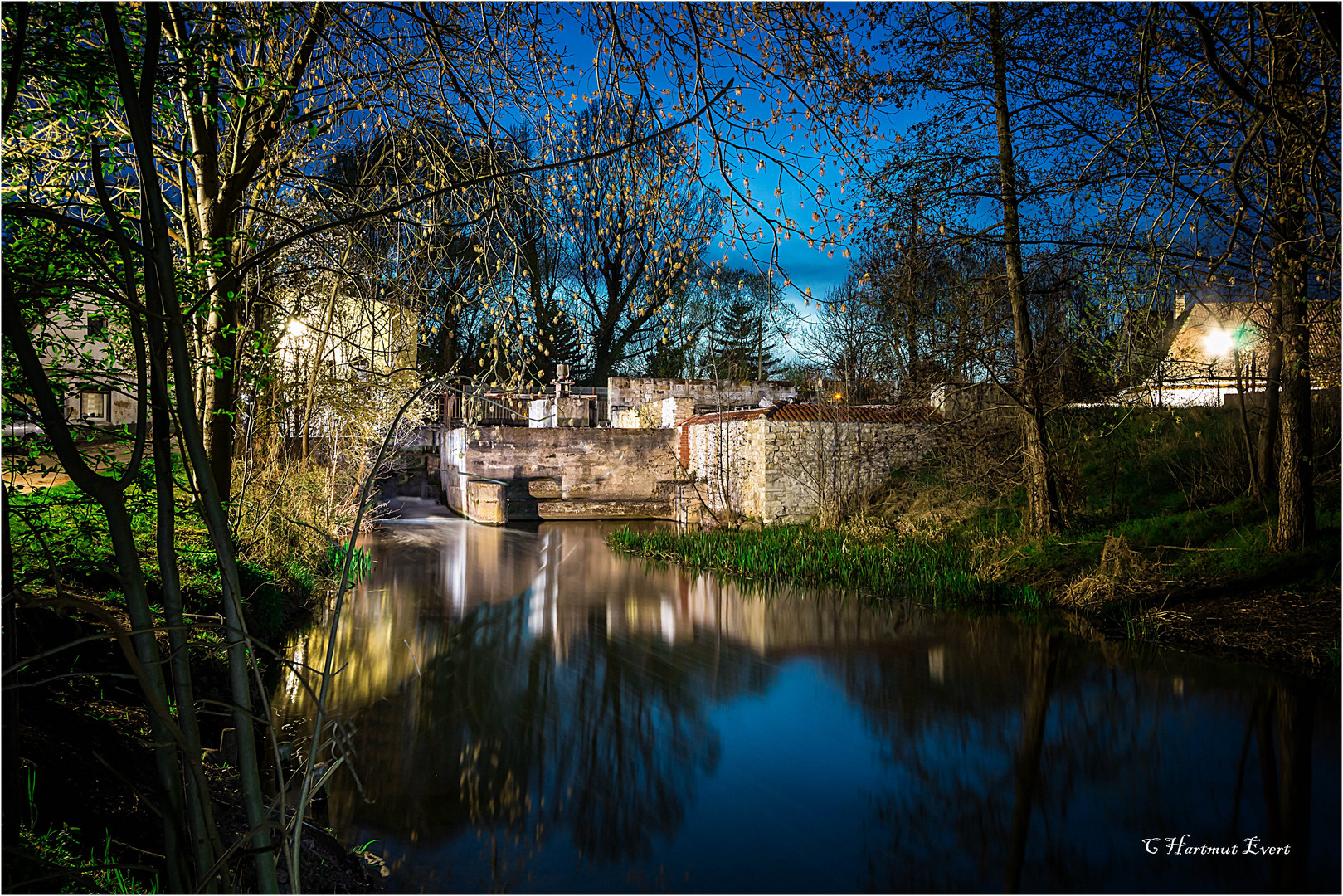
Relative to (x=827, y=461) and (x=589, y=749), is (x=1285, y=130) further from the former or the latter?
(x=827, y=461)

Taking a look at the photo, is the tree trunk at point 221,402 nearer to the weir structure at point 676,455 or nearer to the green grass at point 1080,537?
the green grass at point 1080,537

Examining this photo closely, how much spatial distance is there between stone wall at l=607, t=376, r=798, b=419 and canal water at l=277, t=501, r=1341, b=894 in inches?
460

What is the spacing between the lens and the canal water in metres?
4.21

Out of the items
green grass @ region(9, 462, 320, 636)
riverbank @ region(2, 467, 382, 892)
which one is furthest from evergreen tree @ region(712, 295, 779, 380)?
riverbank @ region(2, 467, 382, 892)

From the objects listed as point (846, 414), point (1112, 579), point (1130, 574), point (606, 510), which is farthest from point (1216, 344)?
point (606, 510)

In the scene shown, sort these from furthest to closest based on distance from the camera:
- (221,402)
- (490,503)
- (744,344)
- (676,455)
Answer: (744,344) < (676,455) < (490,503) < (221,402)

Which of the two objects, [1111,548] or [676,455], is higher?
[676,455]

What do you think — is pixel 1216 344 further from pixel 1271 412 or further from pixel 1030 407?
pixel 1030 407

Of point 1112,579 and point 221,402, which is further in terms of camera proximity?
point 1112,579

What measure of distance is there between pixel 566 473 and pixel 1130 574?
502 inches

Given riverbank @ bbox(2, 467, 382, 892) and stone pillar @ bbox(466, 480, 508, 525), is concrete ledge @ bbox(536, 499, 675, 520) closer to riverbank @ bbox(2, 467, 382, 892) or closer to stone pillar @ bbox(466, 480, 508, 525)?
stone pillar @ bbox(466, 480, 508, 525)

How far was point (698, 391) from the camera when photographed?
68.2ft

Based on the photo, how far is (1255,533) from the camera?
9.10 m

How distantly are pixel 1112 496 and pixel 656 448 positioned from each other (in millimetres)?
10324
